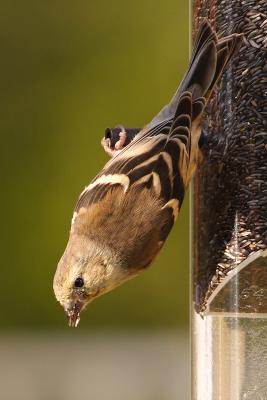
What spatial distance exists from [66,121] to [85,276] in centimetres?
316

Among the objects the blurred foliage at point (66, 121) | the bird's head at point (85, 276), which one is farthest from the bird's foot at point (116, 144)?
the blurred foliage at point (66, 121)

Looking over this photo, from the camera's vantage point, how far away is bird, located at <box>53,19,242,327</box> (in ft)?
7.52

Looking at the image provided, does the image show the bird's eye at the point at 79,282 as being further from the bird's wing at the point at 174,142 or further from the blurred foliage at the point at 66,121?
the blurred foliage at the point at 66,121

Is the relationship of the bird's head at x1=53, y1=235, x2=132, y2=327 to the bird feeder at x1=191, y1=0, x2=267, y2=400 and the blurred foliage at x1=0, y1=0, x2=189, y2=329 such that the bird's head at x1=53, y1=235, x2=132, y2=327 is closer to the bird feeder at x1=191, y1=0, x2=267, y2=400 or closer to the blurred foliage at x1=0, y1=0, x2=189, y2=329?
the bird feeder at x1=191, y1=0, x2=267, y2=400

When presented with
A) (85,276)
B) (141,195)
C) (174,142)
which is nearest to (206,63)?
(174,142)

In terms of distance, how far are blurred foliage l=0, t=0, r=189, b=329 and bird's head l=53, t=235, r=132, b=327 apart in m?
2.67

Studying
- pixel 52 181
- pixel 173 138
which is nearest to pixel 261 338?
pixel 173 138

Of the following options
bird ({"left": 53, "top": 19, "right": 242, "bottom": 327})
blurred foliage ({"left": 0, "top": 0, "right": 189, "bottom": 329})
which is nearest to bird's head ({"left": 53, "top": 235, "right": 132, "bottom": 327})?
bird ({"left": 53, "top": 19, "right": 242, "bottom": 327})

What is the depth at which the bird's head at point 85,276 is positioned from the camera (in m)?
2.33

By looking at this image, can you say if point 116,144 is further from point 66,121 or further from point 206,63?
point 66,121

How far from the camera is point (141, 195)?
7.52ft

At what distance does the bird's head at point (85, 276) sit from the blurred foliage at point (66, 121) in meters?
2.67

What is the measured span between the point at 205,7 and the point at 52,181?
288cm

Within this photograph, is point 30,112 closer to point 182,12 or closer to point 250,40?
point 182,12
